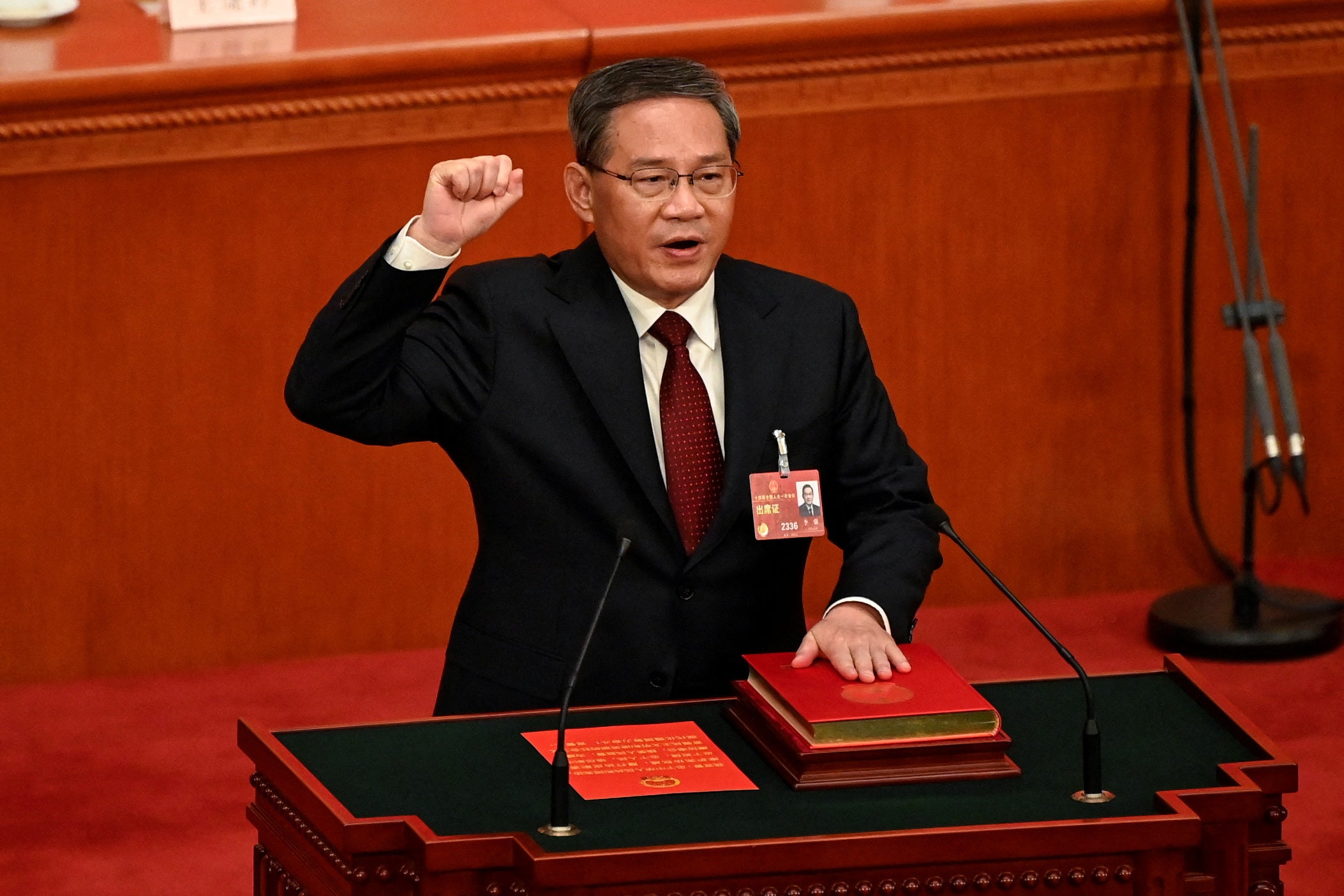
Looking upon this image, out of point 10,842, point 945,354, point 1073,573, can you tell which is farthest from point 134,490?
point 1073,573

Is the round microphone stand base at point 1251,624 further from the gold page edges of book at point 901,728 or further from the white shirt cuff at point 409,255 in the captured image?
the white shirt cuff at point 409,255

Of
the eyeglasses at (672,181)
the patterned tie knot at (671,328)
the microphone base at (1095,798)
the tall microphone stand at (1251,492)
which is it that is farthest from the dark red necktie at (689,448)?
the tall microphone stand at (1251,492)

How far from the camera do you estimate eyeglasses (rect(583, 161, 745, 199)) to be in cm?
286

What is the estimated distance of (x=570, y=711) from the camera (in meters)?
2.67

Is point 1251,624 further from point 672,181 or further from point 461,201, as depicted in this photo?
point 461,201

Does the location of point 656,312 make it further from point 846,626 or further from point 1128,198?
point 1128,198

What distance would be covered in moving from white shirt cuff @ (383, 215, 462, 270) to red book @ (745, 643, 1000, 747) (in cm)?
64

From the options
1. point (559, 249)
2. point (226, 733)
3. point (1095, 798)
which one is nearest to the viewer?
point (1095, 798)

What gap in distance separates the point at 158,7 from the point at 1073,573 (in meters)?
2.37

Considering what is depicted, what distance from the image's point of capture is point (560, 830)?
7.40 feet

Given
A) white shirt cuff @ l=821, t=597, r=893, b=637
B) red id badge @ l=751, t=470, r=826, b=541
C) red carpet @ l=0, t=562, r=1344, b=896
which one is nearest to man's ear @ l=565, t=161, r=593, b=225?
red id badge @ l=751, t=470, r=826, b=541

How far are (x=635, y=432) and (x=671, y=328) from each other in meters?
0.17

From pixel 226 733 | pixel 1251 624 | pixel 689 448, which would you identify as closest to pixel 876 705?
pixel 689 448

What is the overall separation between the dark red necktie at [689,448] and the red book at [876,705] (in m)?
0.30
